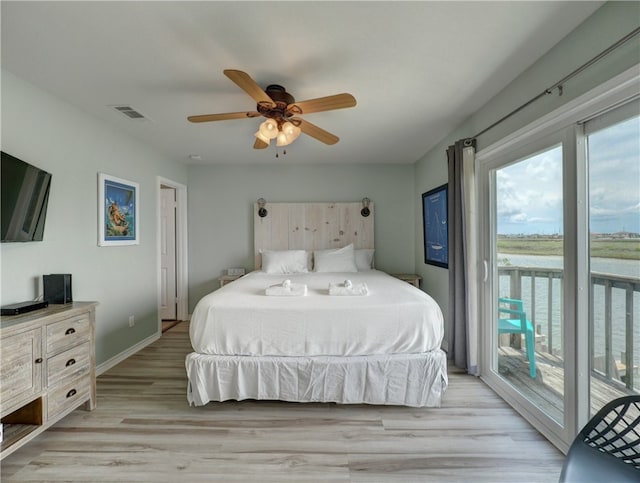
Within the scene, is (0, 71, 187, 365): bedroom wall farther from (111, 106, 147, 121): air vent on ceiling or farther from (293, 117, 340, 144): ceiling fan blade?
(293, 117, 340, 144): ceiling fan blade

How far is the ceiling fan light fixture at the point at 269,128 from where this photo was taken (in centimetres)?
209

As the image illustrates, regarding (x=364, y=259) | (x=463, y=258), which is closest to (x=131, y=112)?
(x=364, y=259)

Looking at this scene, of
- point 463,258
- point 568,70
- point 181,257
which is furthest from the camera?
point 181,257

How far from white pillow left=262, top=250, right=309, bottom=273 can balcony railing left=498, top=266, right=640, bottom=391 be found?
2.69 meters

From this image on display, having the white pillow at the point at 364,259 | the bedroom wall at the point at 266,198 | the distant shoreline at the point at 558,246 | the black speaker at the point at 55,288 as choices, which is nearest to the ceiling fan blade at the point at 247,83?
the black speaker at the point at 55,288

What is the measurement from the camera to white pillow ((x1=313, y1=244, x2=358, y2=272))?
13.1ft

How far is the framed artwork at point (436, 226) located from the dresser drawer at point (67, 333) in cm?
338

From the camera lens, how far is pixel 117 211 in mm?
3023

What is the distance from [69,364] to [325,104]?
8.11 ft

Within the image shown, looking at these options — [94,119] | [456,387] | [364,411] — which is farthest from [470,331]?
[94,119]

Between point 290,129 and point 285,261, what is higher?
point 290,129

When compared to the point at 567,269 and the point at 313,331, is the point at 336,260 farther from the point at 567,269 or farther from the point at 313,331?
the point at 567,269

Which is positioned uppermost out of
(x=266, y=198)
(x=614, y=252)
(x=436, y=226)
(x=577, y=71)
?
(x=577, y=71)

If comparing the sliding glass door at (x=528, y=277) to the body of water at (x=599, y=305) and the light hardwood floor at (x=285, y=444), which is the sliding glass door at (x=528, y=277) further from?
the light hardwood floor at (x=285, y=444)
